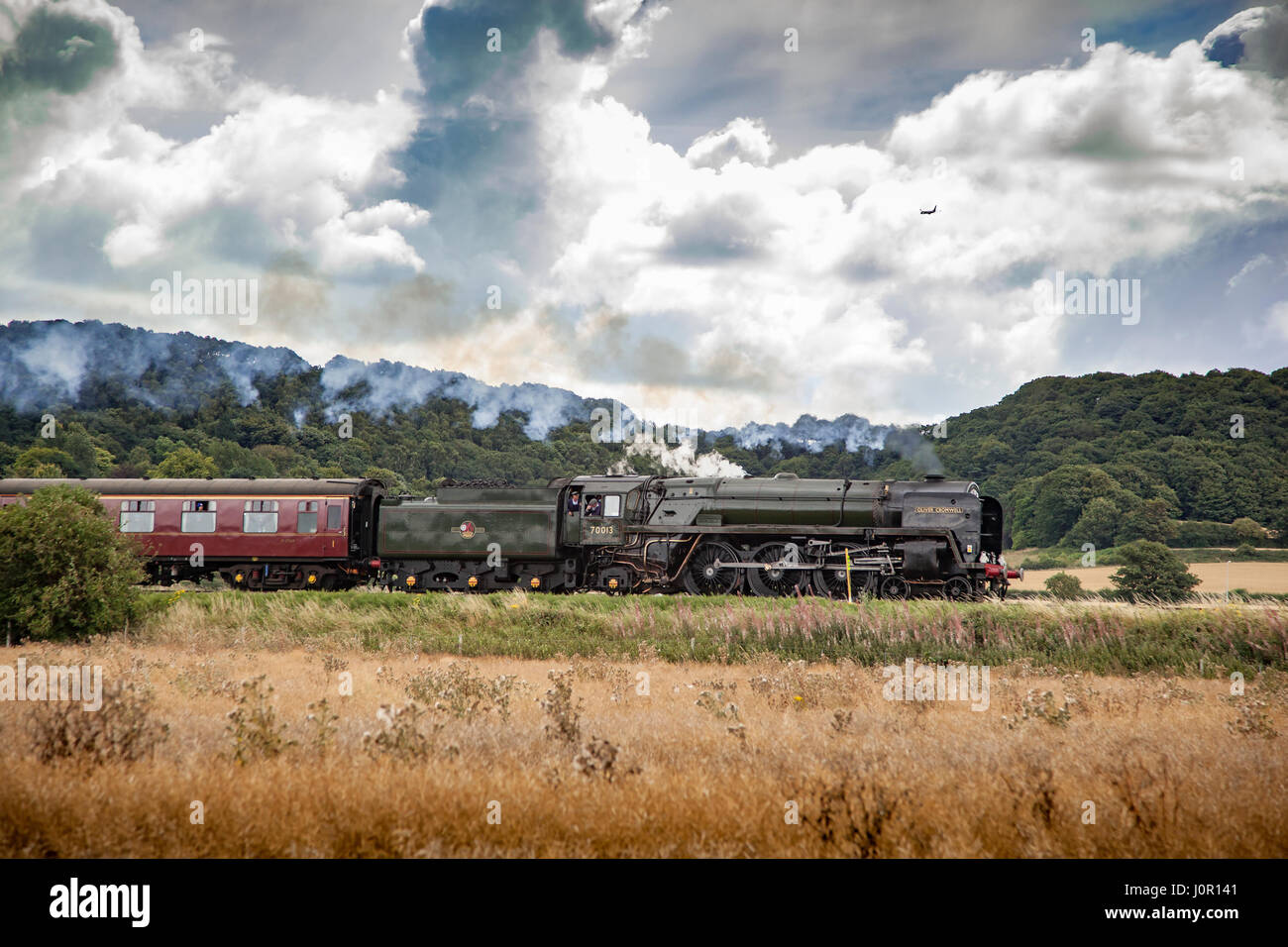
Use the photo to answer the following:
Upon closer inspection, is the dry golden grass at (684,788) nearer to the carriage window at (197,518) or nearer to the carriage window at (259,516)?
the carriage window at (259,516)

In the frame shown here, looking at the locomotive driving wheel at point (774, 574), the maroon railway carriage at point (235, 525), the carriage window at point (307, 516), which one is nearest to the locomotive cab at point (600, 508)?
the locomotive driving wheel at point (774, 574)

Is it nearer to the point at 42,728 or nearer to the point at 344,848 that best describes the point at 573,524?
the point at 42,728

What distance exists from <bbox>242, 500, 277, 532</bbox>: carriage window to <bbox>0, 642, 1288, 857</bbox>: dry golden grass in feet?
56.2

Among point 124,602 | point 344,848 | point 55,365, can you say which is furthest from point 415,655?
point 55,365

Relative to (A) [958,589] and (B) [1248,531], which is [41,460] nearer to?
(A) [958,589]

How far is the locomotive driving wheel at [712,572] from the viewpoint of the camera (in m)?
25.7

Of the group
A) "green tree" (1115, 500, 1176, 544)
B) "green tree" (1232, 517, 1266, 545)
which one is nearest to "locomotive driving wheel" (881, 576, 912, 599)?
"green tree" (1115, 500, 1176, 544)

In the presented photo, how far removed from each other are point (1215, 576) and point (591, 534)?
41845 millimetres

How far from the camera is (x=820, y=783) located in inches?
288

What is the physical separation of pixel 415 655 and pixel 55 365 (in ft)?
314

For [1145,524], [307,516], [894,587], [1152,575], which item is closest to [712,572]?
[894,587]

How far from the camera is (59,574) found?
19297 millimetres

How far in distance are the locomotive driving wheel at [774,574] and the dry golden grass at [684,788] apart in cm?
1325

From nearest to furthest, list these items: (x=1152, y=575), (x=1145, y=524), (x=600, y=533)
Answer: (x=600, y=533) → (x=1152, y=575) → (x=1145, y=524)
